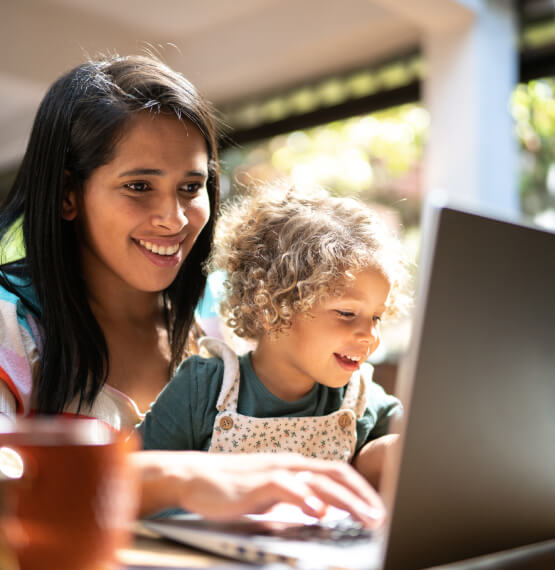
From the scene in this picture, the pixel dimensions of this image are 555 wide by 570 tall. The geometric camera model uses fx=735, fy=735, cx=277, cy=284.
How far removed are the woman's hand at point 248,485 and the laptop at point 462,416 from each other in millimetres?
22

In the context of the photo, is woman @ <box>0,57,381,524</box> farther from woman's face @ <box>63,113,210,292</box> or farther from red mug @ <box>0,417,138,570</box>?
red mug @ <box>0,417,138,570</box>

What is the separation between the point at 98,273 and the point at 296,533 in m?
0.84

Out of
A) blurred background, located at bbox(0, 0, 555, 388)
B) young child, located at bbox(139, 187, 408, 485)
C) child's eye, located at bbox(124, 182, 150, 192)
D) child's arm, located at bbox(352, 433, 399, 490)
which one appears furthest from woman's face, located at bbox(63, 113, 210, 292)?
blurred background, located at bbox(0, 0, 555, 388)

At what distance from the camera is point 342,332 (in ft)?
3.34

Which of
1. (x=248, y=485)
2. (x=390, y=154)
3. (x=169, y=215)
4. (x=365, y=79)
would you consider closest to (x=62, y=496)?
(x=248, y=485)

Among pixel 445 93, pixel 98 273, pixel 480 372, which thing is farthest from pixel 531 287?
pixel 445 93

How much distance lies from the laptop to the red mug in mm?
122

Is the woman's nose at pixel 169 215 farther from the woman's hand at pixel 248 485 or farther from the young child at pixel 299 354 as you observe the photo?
the woman's hand at pixel 248 485

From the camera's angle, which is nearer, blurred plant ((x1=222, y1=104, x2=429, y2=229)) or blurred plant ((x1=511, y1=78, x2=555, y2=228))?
blurred plant ((x1=511, y1=78, x2=555, y2=228))

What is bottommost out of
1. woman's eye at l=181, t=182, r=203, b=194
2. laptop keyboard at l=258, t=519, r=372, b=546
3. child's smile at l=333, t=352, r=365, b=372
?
laptop keyboard at l=258, t=519, r=372, b=546

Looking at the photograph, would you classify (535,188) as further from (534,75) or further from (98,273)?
(98,273)

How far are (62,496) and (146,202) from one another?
832 mm

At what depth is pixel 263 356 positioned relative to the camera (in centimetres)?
109

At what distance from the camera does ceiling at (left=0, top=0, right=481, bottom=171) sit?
482cm
